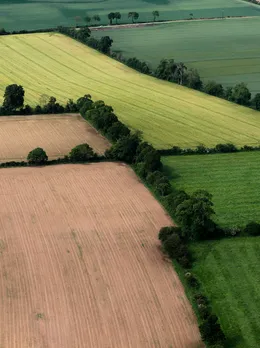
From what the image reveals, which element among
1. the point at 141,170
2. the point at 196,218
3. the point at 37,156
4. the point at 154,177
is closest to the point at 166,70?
the point at 141,170

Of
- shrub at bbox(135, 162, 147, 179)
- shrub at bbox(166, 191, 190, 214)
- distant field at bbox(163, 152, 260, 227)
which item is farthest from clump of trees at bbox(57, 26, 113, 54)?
shrub at bbox(166, 191, 190, 214)

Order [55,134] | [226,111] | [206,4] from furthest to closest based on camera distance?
[206,4] → [226,111] → [55,134]

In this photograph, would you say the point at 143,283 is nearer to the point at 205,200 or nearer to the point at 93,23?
the point at 205,200

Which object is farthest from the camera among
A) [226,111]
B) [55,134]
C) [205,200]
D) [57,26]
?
[57,26]

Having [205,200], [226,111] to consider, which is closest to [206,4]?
[226,111]

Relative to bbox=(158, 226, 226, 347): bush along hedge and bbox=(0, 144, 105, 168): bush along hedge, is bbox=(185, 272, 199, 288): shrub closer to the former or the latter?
bbox=(158, 226, 226, 347): bush along hedge

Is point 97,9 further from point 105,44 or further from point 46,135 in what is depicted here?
point 46,135

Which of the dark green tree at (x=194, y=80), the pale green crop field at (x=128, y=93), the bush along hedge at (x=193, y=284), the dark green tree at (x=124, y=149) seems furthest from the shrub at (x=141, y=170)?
the dark green tree at (x=194, y=80)

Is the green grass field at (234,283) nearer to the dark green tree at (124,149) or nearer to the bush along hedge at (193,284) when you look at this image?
the bush along hedge at (193,284)
